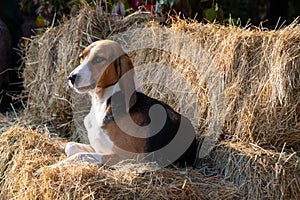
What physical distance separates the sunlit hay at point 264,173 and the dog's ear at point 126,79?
75 cm

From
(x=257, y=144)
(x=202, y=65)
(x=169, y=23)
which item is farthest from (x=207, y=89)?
(x=169, y=23)

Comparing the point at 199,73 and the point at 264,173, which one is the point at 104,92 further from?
the point at 264,173

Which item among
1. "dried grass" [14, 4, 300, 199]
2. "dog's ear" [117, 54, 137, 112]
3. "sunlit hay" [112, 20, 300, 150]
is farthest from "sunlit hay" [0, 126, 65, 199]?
"sunlit hay" [112, 20, 300, 150]

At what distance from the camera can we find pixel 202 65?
4.32 m

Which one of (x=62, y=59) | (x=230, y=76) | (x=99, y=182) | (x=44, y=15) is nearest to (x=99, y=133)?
(x=99, y=182)

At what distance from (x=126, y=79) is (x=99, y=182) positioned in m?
0.77

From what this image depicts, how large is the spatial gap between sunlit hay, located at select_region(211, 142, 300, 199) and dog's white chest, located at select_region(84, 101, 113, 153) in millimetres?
773

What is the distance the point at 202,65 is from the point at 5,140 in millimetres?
1476

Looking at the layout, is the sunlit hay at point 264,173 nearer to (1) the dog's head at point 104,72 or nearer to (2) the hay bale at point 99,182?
(2) the hay bale at point 99,182

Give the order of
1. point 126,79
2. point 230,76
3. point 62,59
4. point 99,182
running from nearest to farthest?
point 99,182
point 126,79
point 230,76
point 62,59

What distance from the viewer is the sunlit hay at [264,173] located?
141 inches

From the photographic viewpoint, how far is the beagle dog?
3.71 meters

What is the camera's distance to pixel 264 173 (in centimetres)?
362

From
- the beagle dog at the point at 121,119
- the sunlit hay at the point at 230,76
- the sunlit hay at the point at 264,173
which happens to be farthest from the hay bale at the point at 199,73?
the beagle dog at the point at 121,119
